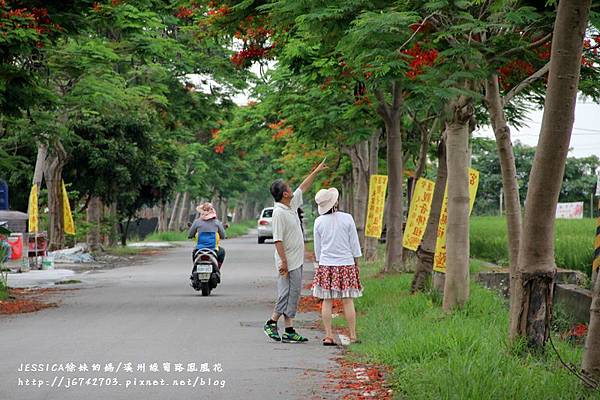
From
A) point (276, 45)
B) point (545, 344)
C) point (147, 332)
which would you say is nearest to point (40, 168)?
point (276, 45)

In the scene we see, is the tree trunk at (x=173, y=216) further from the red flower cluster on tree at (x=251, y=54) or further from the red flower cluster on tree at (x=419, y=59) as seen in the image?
the red flower cluster on tree at (x=419, y=59)

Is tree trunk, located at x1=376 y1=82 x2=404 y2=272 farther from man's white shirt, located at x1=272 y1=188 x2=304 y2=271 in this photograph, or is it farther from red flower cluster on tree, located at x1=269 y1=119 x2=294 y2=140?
red flower cluster on tree, located at x1=269 y1=119 x2=294 y2=140

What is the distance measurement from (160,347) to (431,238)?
684 cm

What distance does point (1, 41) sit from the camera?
48.8 feet

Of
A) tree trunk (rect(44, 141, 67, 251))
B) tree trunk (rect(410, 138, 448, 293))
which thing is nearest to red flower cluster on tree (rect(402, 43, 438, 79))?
tree trunk (rect(410, 138, 448, 293))

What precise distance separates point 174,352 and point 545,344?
3888mm

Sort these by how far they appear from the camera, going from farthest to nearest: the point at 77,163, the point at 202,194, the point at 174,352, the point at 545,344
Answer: the point at 202,194
the point at 77,163
the point at 174,352
the point at 545,344

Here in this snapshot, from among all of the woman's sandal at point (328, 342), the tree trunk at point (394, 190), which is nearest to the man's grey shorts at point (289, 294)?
the woman's sandal at point (328, 342)

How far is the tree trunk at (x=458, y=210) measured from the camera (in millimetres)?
13609

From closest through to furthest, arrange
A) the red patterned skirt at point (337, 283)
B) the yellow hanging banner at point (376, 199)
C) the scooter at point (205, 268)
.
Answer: the red patterned skirt at point (337, 283), the scooter at point (205, 268), the yellow hanging banner at point (376, 199)

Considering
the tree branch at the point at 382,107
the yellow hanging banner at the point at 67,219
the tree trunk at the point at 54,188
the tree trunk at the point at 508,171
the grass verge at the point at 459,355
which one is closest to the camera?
the grass verge at the point at 459,355

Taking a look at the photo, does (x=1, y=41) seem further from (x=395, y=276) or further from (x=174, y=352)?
(x=395, y=276)

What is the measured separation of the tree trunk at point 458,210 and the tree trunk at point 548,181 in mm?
4373

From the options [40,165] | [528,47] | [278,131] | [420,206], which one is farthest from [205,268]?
[278,131]
